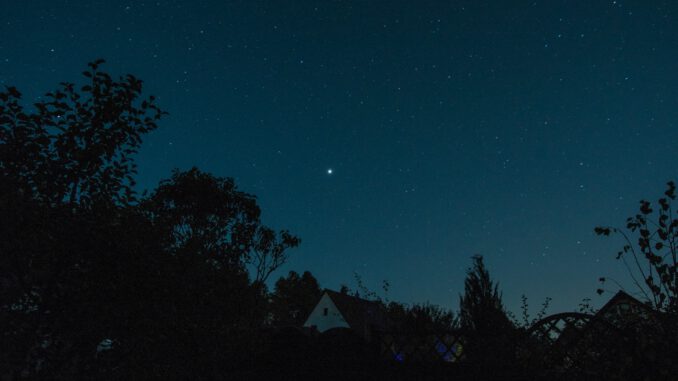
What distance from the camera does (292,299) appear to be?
61969mm

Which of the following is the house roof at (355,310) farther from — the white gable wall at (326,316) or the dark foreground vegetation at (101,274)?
the dark foreground vegetation at (101,274)

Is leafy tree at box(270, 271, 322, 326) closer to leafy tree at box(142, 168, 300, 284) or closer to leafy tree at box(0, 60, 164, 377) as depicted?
leafy tree at box(142, 168, 300, 284)

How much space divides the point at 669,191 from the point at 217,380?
10158 mm

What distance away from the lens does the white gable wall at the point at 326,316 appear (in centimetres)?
3884

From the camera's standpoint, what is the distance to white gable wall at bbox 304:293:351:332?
38844mm

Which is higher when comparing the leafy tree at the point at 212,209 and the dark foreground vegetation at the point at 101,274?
the leafy tree at the point at 212,209

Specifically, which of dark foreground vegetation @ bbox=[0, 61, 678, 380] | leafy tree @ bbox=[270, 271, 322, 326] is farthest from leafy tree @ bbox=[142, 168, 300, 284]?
leafy tree @ bbox=[270, 271, 322, 326]

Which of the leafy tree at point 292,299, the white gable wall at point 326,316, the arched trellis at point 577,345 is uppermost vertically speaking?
the leafy tree at point 292,299

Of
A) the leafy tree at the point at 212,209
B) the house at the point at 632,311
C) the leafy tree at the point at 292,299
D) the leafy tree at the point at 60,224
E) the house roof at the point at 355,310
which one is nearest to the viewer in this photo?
the leafy tree at the point at 60,224

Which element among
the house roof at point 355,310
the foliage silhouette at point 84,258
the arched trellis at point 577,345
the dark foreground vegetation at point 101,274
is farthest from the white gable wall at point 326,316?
the foliage silhouette at point 84,258

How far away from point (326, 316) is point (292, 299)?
2317 centimetres

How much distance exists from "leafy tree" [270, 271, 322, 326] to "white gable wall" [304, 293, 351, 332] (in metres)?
19.1

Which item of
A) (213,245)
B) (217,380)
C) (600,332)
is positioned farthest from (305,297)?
(600,332)

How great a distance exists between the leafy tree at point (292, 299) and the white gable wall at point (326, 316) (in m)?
19.1
